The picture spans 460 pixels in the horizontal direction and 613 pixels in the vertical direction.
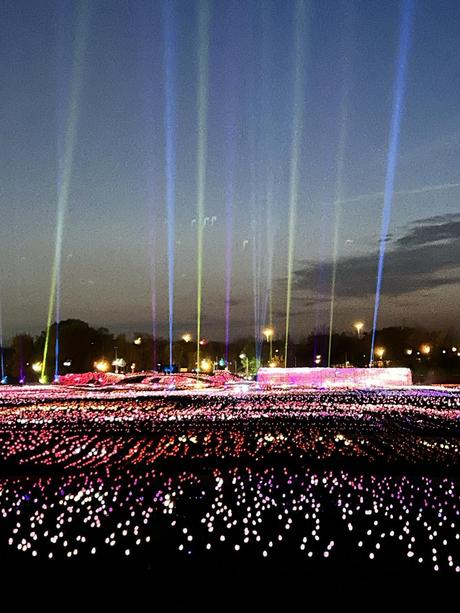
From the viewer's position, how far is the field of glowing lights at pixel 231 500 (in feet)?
24.5

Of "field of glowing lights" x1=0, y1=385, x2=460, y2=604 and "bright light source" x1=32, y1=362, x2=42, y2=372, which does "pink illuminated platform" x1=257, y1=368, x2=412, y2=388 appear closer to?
"field of glowing lights" x1=0, y1=385, x2=460, y2=604

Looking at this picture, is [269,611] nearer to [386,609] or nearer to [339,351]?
[386,609]

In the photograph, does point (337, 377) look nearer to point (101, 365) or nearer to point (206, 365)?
point (101, 365)

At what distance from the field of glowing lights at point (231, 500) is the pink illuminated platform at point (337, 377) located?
3949cm

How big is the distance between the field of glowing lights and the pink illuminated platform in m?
39.5

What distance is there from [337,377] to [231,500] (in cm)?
5198

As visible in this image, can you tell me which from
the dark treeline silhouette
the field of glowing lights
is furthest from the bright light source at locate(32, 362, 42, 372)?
the field of glowing lights

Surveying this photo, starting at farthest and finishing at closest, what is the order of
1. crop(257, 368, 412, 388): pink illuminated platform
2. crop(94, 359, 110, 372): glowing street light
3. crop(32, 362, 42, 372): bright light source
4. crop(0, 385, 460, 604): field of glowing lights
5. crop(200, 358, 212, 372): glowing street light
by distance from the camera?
1. crop(200, 358, 212, 372): glowing street light
2. crop(94, 359, 110, 372): glowing street light
3. crop(32, 362, 42, 372): bright light source
4. crop(257, 368, 412, 388): pink illuminated platform
5. crop(0, 385, 460, 604): field of glowing lights

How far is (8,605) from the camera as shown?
19.6 feet

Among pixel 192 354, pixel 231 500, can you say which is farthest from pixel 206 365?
pixel 231 500

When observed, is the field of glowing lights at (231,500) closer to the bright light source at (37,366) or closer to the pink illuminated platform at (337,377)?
the pink illuminated platform at (337,377)

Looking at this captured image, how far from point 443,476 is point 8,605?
807cm

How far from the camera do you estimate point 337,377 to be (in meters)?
60.9

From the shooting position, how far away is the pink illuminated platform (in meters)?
58.4
